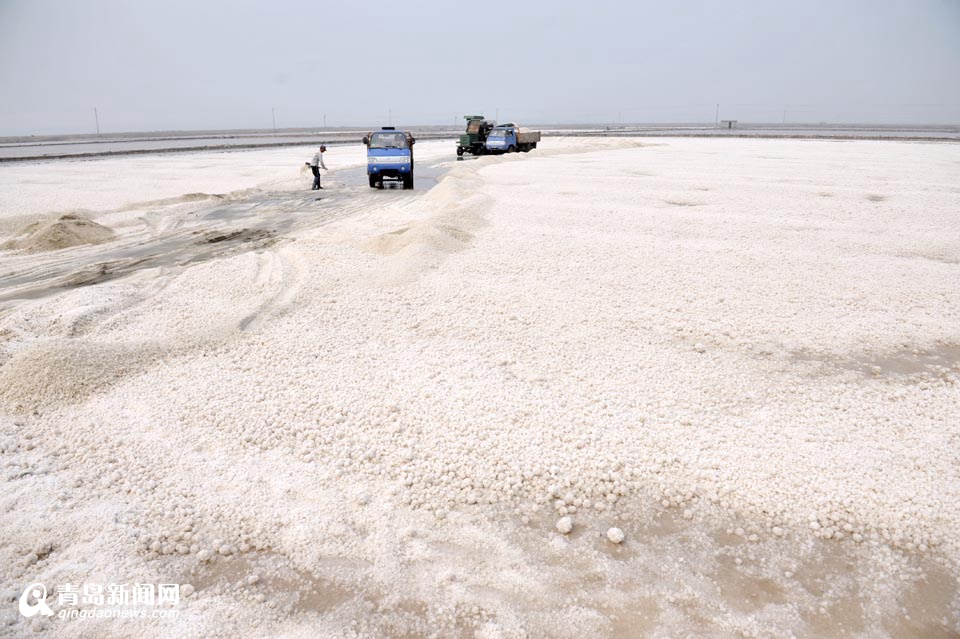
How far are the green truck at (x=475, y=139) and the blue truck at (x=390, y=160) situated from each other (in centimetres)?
1502

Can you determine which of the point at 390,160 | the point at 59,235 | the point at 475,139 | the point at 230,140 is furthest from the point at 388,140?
the point at 230,140

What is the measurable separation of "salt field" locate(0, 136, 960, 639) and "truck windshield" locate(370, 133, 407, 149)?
35.8 feet

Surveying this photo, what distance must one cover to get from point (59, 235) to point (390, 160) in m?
10.6

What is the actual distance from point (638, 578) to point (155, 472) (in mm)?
3607

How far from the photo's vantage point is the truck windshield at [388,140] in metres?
19.9

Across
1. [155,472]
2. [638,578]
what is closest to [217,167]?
[155,472]

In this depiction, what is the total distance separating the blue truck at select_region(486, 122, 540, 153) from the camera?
35478 millimetres

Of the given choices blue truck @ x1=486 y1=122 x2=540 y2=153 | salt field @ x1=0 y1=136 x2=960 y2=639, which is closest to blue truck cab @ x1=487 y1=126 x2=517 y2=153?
blue truck @ x1=486 y1=122 x2=540 y2=153

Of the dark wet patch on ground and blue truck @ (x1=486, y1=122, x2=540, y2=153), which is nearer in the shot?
the dark wet patch on ground

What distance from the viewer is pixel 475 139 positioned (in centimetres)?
3491

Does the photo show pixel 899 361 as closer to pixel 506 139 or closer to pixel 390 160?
pixel 390 160

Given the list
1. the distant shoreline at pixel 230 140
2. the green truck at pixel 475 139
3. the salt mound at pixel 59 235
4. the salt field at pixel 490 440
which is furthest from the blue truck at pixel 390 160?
the distant shoreline at pixel 230 140

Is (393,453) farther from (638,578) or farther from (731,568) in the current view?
(731,568)

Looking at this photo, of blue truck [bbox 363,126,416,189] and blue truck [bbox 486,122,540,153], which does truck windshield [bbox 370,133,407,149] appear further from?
blue truck [bbox 486,122,540,153]
